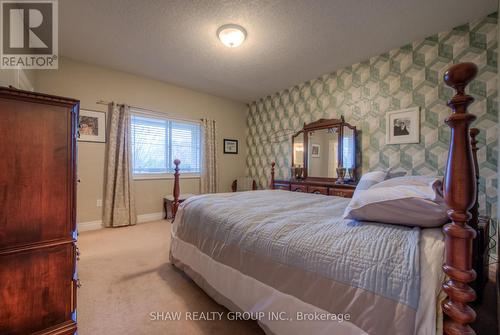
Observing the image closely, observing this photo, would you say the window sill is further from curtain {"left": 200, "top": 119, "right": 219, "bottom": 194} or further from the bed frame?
the bed frame

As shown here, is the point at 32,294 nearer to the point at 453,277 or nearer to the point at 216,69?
the point at 453,277

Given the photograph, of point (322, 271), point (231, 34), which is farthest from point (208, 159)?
point (322, 271)

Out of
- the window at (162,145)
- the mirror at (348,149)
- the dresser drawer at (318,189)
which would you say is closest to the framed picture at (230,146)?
the window at (162,145)

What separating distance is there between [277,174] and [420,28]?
122 inches

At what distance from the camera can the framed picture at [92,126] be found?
3.37 metres

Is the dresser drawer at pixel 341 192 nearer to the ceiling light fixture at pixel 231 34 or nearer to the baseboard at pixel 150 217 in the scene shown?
the ceiling light fixture at pixel 231 34

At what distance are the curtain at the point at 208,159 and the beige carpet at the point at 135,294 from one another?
193cm

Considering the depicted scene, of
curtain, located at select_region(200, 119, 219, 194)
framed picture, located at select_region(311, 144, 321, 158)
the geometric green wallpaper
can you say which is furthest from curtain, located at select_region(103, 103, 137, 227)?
framed picture, located at select_region(311, 144, 321, 158)

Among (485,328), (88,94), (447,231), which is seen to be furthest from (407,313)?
(88,94)

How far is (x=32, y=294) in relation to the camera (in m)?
1.05

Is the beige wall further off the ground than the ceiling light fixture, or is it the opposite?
the ceiling light fixture

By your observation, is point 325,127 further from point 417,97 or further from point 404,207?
point 404,207

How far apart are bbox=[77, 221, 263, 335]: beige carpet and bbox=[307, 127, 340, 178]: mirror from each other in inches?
107

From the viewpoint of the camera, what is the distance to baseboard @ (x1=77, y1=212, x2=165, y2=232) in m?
3.35
